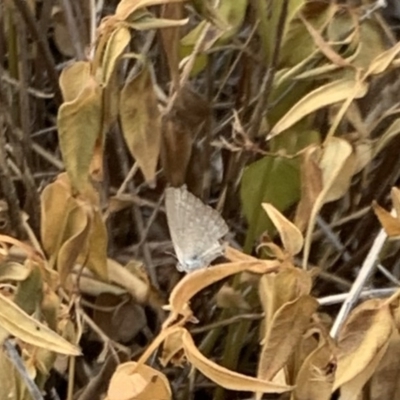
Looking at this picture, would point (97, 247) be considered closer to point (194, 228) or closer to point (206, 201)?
point (194, 228)

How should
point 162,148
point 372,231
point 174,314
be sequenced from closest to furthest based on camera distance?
point 174,314 → point 162,148 → point 372,231

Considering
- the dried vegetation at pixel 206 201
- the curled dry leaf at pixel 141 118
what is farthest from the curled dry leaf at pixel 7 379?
the curled dry leaf at pixel 141 118

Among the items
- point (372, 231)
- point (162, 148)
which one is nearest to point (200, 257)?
point (162, 148)

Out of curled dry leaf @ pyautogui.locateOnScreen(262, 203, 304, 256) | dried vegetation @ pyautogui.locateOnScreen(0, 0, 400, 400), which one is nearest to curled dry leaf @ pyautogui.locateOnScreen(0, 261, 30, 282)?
dried vegetation @ pyautogui.locateOnScreen(0, 0, 400, 400)

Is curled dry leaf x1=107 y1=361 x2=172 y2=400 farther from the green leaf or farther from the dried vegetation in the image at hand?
the green leaf

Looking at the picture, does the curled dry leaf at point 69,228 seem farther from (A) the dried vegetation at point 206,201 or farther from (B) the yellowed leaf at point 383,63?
(B) the yellowed leaf at point 383,63

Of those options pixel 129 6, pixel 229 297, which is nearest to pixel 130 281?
pixel 229 297

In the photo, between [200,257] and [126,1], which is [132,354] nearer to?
[200,257]
